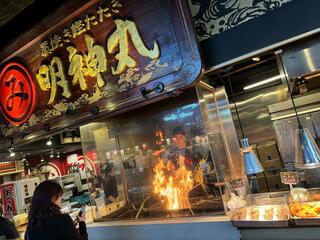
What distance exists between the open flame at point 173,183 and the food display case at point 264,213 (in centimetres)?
71

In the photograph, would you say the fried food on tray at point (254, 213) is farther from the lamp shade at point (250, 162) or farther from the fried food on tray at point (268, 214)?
the lamp shade at point (250, 162)

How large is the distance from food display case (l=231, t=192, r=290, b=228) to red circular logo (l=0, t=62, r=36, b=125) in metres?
2.97

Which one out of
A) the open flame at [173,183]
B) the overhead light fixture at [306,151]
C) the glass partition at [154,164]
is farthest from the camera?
the open flame at [173,183]

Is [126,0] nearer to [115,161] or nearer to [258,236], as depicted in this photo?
[115,161]

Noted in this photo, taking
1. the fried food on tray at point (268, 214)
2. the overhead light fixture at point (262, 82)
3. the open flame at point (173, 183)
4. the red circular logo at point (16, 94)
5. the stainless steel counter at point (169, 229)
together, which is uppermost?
the red circular logo at point (16, 94)

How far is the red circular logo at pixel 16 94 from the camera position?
11.6ft

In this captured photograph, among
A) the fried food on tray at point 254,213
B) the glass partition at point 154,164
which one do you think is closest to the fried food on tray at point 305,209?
the fried food on tray at point 254,213

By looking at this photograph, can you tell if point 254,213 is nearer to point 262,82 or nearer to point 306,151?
point 306,151

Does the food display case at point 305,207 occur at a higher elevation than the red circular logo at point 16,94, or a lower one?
lower

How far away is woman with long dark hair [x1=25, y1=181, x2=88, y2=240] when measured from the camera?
2.23 m

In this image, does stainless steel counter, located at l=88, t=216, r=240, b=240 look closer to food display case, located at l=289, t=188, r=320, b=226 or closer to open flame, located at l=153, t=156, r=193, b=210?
open flame, located at l=153, t=156, r=193, b=210

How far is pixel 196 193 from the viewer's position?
292 cm

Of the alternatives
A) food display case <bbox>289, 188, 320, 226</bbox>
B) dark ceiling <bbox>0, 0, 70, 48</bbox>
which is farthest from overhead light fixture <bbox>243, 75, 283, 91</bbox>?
dark ceiling <bbox>0, 0, 70, 48</bbox>

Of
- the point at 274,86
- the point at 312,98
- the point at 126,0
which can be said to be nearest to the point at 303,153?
the point at 126,0
